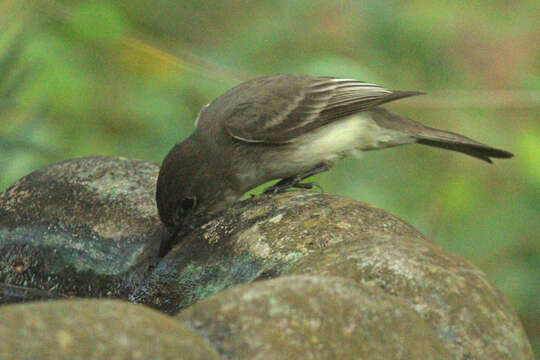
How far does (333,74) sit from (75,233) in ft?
6.16

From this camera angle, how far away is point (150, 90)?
6.73 m

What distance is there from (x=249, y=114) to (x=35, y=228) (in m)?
1.55

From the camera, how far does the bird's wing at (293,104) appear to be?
5.02m

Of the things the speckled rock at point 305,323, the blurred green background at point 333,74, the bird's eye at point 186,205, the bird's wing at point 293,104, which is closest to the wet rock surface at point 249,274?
the speckled rock at point 305,323

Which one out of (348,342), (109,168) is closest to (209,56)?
(109,168)

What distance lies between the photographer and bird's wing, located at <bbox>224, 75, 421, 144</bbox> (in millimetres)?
5023

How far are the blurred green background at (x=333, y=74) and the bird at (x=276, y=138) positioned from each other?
8.9 inches

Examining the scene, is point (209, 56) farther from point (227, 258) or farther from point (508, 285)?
point (227, 258)

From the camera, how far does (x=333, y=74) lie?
16.5ft

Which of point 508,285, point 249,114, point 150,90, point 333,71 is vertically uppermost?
point 333,71

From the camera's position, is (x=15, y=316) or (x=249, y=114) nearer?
(x=15, y=316)

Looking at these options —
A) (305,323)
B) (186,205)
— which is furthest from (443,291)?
(186,205)

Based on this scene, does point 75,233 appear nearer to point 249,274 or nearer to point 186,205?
point 186,205

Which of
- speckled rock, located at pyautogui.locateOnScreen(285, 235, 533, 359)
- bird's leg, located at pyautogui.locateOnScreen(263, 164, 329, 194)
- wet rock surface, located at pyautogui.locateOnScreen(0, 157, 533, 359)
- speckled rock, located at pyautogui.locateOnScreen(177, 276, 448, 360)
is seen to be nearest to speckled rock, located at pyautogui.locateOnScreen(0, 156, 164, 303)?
wet rock surface, located at pyautogui.locateOnScreen(0, 157, 533, 359)
